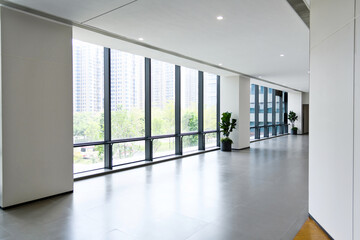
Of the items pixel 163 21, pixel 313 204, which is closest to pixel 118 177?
pixel 163 21

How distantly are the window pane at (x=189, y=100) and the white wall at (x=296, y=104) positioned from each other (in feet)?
42.8

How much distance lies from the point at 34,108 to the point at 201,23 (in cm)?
355

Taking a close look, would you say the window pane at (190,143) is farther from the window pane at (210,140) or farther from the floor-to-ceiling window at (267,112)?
the floor-to-ceiling window at (267,112)

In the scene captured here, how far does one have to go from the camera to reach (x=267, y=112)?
17266mm

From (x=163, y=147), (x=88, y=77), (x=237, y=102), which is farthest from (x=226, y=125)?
(x=88, y=77)

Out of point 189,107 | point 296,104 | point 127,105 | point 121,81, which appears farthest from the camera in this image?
point 296,104

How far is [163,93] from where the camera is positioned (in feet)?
28.7

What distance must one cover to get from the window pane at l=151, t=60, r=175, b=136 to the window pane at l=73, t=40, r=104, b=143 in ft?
6.59

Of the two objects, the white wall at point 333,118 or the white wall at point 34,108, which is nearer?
the white wall at point 333,118

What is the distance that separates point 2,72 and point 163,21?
2950mm

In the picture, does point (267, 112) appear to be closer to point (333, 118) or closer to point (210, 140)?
point (210, 140)

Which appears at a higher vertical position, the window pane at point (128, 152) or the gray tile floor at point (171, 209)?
the window pane at point (128, 152)

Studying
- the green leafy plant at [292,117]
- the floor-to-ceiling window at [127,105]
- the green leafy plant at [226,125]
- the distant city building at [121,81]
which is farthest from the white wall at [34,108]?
the green leafy plant at [292,117]

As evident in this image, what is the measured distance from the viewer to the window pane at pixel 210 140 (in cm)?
1098
